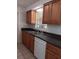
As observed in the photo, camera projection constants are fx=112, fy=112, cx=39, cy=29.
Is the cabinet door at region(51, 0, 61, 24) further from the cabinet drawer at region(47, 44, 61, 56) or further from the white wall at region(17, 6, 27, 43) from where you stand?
the white wall at region(17, 6, 27, 43)

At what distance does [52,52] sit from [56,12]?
1152mm

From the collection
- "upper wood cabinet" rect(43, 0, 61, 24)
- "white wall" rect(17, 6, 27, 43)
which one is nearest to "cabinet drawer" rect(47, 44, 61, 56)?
"upper wood cabinet" rect(43, 0, 61, 24)

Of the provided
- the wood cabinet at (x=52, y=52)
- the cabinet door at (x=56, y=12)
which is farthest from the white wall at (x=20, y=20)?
the wood cabinet at (x=52, y=52)

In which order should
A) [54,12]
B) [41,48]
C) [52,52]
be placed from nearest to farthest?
[52,52]
[54,12]
[41,48]

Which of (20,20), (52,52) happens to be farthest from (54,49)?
(20,20)

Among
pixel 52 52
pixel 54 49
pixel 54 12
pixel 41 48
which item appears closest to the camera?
pixel 54 49

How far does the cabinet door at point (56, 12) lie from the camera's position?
3.08 meters

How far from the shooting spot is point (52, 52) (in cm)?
279

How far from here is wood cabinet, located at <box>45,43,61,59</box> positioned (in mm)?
2500

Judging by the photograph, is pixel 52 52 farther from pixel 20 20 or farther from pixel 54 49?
pixel 20 20
